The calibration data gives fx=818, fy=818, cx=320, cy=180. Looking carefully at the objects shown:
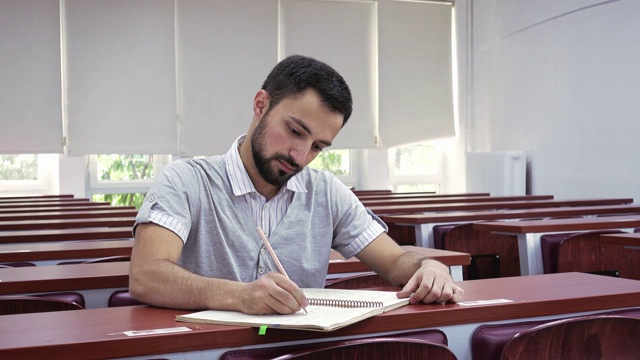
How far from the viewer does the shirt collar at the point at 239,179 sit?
6.23 ft

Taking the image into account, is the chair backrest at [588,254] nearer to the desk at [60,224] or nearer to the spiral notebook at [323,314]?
the spiral notebook at [323,314]

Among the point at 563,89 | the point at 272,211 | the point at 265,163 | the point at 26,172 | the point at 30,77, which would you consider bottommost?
the point at 272,211

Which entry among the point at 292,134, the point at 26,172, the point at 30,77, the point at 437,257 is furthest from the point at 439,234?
the point at 26,172

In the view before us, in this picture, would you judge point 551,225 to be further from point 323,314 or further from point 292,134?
point 323,314

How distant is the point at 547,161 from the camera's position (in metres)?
8.87

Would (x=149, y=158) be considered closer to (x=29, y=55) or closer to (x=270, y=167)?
(x=29, y=55)

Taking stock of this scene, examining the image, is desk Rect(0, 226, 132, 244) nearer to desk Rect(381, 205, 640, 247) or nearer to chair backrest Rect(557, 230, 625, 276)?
desk Rect(381, 205, 640, 247)

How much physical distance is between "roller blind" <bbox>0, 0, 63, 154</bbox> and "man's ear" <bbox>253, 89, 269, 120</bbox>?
8.14m

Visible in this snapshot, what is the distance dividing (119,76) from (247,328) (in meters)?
8.71

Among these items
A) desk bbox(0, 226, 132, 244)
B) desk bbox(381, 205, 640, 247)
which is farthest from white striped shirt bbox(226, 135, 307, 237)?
desk bbox(381, 205, 640, 247)

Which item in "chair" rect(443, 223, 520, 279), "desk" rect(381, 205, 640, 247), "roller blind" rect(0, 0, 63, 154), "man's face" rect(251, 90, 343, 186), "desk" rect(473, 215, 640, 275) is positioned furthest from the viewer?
"roller blind" rect(0, 0, 63, 154)

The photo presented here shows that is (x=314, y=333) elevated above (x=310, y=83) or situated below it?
below

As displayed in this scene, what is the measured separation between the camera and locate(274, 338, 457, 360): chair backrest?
1255 mm

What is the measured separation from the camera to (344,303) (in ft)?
5.01
